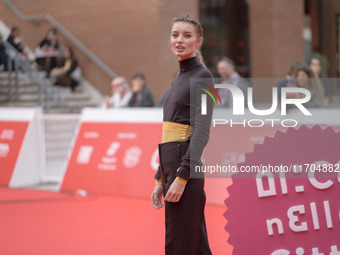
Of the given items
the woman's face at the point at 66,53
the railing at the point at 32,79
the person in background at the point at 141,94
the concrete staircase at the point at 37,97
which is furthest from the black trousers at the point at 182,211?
the woman's face at the point at 66,53

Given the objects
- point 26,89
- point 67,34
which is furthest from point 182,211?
point 67,34

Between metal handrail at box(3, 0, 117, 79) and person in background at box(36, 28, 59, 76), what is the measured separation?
63cm

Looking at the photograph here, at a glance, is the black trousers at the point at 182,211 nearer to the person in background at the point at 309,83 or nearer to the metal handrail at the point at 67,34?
the person in background at the point at 309,83

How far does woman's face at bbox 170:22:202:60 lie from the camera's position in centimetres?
382

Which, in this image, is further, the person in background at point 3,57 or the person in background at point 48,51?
the person in background at point 48,51

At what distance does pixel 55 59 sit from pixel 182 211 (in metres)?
13.5

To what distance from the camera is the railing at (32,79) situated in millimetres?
15016

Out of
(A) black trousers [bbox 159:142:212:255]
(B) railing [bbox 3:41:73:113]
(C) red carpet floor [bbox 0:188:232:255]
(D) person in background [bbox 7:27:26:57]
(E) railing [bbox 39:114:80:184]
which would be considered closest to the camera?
(A) black trousers [bbox 159:142:212:255]

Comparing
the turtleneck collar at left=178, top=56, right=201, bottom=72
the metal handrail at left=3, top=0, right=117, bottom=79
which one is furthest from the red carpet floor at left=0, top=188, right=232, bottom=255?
→ the metal handrail at left=3, top=0, right=117, bottom=79

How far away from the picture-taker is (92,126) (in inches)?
391

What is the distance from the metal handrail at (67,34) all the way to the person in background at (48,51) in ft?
2.06

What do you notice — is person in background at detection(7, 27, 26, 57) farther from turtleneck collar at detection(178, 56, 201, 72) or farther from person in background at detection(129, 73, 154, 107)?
turtleneck collar at detection(178, 56, 201, 72)

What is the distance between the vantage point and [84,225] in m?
7.37

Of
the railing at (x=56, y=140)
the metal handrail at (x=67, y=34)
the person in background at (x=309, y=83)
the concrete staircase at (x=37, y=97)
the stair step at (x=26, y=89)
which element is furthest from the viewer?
the metal handrail at (x=67, y=34)
